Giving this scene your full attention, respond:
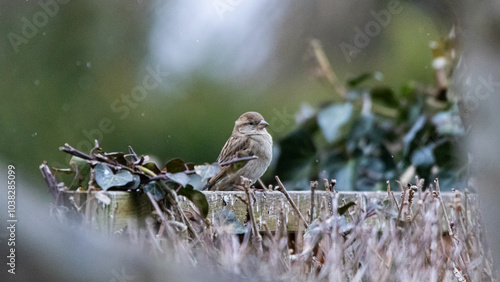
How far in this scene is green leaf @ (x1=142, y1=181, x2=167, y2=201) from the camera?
1.99 metres

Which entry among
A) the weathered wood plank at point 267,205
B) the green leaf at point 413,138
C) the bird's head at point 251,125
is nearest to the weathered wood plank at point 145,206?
the weathered wood plank at point 267,205

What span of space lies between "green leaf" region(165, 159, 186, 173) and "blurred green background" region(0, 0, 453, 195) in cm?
324

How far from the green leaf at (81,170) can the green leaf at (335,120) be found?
7.74 feet

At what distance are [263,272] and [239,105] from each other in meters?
4.52

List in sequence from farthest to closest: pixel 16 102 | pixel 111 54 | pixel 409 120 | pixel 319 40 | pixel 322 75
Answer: pixel 319 40, pixel 111 54, pixel 16 102, pixel 322 75, pixel 409 120

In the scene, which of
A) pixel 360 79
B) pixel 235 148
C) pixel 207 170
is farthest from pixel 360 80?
pixel 207 170

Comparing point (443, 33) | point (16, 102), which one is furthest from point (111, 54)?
point (443, 33)

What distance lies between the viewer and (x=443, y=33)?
471 centimetres

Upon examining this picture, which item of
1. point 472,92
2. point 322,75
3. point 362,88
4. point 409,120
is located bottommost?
point 472,92

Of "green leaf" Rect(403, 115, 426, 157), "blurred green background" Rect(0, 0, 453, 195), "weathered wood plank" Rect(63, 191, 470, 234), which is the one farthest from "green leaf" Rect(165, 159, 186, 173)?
"blurred green background" Rect(0, 0, 453, 195)

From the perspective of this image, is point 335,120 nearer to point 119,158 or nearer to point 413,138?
point 413,138

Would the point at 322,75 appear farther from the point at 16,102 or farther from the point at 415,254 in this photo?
the point at 415,254

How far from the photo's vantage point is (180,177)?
1964mm

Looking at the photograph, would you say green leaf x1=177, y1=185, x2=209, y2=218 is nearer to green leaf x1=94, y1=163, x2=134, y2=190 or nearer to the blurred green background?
green leaf x1=94, y1=163, x2=134, y2=190
